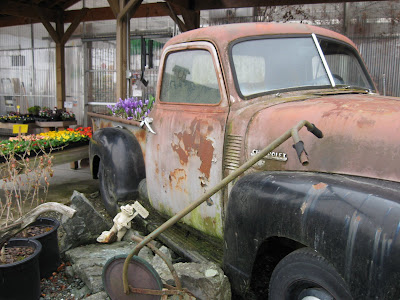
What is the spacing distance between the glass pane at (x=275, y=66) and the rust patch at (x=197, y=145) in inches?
16.2

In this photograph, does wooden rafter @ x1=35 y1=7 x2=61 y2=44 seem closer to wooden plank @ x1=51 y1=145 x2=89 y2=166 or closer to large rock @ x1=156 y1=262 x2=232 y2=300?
wooden plank @ x1=51 y1=145 x2=89 y2=166

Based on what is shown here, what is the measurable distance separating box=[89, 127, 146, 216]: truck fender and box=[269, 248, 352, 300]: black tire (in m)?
2.07

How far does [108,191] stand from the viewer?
3963 mm

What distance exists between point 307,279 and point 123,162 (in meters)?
2.37

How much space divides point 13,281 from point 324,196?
212 centimetres

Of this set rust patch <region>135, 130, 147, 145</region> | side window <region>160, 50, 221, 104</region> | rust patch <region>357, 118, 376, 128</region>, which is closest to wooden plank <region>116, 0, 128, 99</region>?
rust patch <region>135, 130, 147, 145</region>

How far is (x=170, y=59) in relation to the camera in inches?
128

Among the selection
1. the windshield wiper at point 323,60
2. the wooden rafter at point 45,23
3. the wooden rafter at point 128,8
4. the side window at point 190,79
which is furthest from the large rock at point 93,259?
the wooden rafter at point 45,23

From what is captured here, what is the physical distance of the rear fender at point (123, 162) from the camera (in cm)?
363

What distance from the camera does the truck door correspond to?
259 centimetres

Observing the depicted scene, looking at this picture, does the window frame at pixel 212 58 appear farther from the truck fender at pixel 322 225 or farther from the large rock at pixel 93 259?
the large rock at pixel 93 259

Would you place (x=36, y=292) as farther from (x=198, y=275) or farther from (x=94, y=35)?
(x=94, y=35)

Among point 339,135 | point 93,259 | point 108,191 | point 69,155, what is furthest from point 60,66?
point 339,135

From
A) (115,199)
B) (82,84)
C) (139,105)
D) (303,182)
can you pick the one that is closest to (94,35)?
(82,84)
